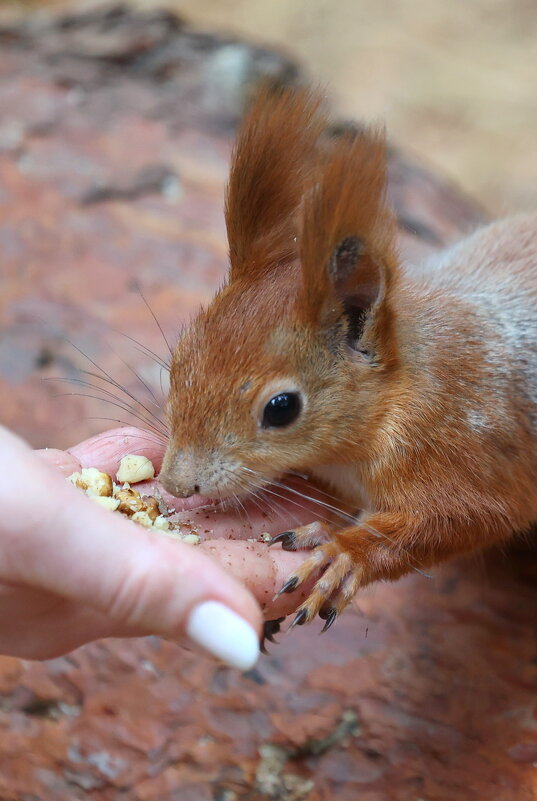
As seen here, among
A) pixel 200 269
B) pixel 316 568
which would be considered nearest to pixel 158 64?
pixel 200 269

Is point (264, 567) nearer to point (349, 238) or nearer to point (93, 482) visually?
point (93, 482)

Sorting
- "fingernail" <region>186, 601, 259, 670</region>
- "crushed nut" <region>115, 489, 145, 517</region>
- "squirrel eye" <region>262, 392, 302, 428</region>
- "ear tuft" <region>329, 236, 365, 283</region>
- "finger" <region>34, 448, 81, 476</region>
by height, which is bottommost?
"finger" <region>34, 448, 81, 476</region>

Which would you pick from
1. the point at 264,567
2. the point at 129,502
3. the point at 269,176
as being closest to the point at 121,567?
the point at 264,567

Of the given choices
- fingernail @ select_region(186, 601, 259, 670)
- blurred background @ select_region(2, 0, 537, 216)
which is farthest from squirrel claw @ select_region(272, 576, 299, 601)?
blurred background @ select_region(2, 0, 537, 216)

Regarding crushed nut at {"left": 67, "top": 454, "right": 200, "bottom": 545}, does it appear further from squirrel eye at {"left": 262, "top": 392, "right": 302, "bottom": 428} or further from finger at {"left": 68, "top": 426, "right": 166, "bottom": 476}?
squirrel eye at {"left": 262, "top": 392, "right": 302, "bottom": 428}

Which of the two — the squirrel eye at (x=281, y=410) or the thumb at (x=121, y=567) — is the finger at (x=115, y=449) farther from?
the thumb at (x=121, y=567)

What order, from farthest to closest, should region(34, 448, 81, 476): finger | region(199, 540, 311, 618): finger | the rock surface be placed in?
the rock surface → region(34, 448, 81, 476): finger → region(199, 540, 311, 618): finger

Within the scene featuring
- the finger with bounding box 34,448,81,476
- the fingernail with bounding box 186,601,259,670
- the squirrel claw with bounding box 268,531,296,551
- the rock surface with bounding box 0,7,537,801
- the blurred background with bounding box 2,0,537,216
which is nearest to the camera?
the fingernail with bounding box 186,601,259,670
